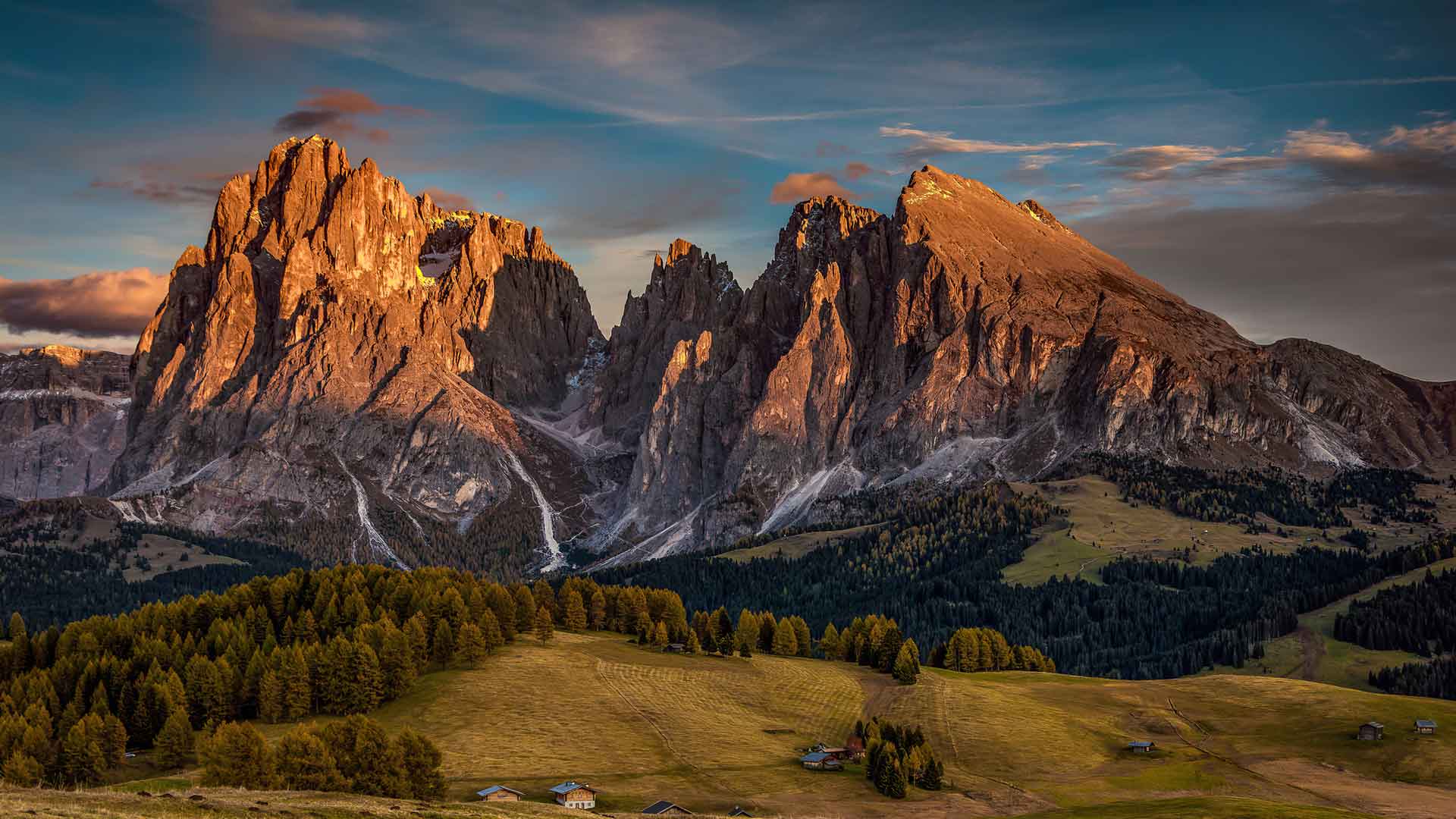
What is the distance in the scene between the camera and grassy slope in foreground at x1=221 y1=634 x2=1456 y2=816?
114 metres

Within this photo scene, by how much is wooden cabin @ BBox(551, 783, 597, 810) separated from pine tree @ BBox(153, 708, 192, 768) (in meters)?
42.1

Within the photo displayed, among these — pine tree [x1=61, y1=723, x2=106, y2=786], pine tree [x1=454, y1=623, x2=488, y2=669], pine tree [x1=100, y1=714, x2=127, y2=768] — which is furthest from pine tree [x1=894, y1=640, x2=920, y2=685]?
pine tree [x1=61, y1=723, x2=106, y2=786]

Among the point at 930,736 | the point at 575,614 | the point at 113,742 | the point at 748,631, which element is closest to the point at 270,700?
the point at 113,742

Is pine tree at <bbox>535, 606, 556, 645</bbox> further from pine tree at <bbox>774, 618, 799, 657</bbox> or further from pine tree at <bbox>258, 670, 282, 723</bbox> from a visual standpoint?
pine tree at <bbox>258, 670, 282, 723</bbox>

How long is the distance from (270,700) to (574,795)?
46.6 meters

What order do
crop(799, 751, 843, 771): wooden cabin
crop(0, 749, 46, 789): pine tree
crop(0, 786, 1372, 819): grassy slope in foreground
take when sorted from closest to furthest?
crop(0, 786, 1372, 819): grassy slope in foreground, crop(0, 749, 46, 789): pine tree, crop(799, 751, 843, 771): wooden cabin

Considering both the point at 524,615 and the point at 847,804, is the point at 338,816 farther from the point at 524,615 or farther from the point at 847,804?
the point at 524,615

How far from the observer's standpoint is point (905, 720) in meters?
144

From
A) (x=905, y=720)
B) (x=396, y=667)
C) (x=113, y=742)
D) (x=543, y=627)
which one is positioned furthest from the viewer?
(x=543, y=627)

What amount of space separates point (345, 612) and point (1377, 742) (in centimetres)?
11505

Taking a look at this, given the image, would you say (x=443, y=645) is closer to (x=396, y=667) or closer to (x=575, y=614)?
(x=396, y=667)

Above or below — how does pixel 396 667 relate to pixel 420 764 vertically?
above

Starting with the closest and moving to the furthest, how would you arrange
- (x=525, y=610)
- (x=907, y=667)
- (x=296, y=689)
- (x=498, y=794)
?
1. (x=498, y=794)
2. (x=296, y=689)
3. (x=907, y=667)
4. (x=525, y=610)

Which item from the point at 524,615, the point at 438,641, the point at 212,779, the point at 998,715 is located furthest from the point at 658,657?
the point at 212,779
